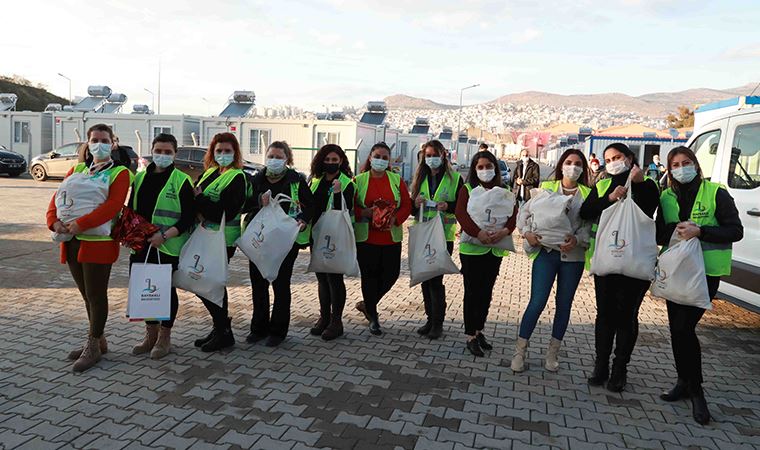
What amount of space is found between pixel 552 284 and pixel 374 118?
87.0 ft

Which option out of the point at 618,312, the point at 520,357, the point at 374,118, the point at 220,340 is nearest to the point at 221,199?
the point at 220,340

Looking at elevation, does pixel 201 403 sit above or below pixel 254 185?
below

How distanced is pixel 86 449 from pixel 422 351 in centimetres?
278

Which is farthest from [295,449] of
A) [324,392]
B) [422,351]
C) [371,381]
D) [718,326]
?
[718,326]

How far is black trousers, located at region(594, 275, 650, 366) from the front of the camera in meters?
4.33

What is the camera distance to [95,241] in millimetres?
4395

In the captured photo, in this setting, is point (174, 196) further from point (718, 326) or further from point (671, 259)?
point (718, 326)

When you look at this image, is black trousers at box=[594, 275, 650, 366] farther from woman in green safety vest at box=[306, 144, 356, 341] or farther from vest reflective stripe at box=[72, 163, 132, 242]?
vest reflective stripe at box=[72, 163, 132, 242]

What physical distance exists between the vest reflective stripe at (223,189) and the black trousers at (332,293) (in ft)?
2.98

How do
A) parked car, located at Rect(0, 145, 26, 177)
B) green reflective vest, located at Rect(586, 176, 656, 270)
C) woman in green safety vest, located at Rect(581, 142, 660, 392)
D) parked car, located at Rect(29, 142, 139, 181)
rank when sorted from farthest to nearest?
1. parked car, located at Rect(0, 145, 26, 177)
2. parked car, located at Rect(29, 142, 139, 181)
3. green reflective vest, located at Rect(586, 176, 656, 270)
4. woman in green safety vest, located at Rect(581, 142, 660, 392)

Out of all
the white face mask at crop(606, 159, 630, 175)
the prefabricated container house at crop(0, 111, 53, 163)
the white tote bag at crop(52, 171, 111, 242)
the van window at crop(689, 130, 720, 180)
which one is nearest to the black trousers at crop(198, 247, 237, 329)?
the white tote bag at crop(52, 171, 111, 242)

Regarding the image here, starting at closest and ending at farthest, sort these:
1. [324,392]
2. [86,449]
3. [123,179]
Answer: [86,449]
[324,392]
[123,179]

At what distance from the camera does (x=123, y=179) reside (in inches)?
178

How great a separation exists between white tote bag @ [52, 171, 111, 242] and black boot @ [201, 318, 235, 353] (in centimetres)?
123
